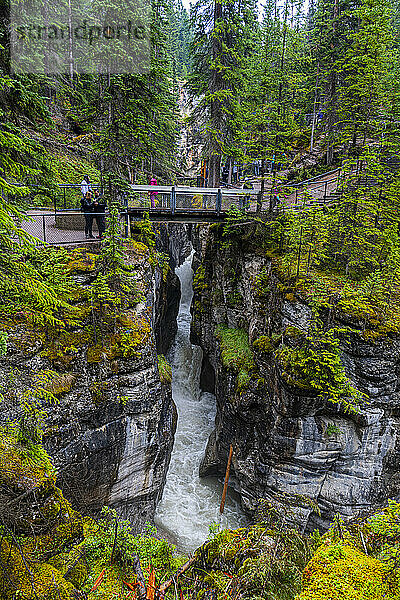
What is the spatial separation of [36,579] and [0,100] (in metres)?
7.17

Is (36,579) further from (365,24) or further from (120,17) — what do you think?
(365,24)

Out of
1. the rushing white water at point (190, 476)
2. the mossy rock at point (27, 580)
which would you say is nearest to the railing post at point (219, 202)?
the rushing white water at point (190, 476)

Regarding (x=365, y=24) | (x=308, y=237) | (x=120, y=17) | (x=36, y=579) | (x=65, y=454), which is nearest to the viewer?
(x=36, y=579)

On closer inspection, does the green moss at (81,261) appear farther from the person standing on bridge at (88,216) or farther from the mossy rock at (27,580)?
the mossy rock at (27,580)

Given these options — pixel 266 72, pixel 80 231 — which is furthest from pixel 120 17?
pixel 80 231

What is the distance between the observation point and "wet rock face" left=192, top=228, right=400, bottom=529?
11078 mm

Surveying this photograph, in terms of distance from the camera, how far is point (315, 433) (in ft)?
37.9

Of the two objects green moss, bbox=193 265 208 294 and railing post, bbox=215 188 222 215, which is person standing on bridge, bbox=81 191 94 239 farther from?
green moss, bbox=193 265 208 294

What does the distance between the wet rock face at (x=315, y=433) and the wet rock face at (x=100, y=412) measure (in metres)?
3.52

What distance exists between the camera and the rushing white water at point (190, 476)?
14.1 metres

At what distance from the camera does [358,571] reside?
261 cm

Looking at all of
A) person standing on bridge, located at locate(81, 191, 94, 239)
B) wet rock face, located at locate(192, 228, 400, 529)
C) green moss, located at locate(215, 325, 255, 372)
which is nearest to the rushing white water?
wet rock face, located at locate(192, 228, 400, 529)

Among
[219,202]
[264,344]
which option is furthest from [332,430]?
[219,202]

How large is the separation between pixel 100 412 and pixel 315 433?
678 cm
